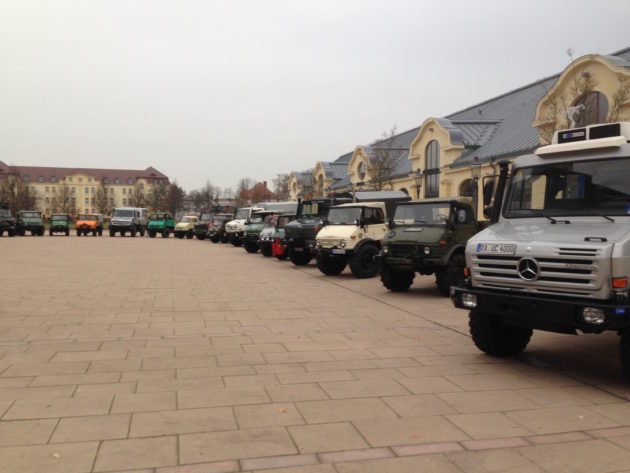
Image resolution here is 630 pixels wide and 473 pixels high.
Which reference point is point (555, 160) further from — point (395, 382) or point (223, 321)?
point (223, 321)

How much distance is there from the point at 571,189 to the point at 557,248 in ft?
3.67

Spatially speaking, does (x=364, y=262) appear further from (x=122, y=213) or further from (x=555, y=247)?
(x=122, y=213)

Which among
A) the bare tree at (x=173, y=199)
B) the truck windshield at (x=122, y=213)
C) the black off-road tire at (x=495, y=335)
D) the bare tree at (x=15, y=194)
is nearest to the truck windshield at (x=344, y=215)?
the black off-road tire at (x=495, y=335)

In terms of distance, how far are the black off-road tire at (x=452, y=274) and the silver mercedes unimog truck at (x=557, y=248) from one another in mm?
4426

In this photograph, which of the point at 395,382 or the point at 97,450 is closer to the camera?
the point at 97,450

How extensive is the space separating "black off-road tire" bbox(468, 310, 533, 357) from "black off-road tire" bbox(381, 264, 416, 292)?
218 inches

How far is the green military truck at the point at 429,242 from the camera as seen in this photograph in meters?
11.4

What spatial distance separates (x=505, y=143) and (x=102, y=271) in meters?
22.1

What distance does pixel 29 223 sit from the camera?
42406 mm

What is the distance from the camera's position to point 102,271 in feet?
53.3

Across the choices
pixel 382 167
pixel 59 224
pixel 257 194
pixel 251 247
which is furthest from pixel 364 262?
pixel 257 194

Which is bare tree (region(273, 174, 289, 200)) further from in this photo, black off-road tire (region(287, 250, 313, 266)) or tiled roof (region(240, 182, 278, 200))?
black off-road tire (region(287, 250, 313, 266))

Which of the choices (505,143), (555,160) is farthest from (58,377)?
(505,143)

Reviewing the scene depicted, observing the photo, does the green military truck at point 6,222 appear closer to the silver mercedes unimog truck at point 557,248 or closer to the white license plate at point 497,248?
the silver mercedes unimog truck at point 557,248
